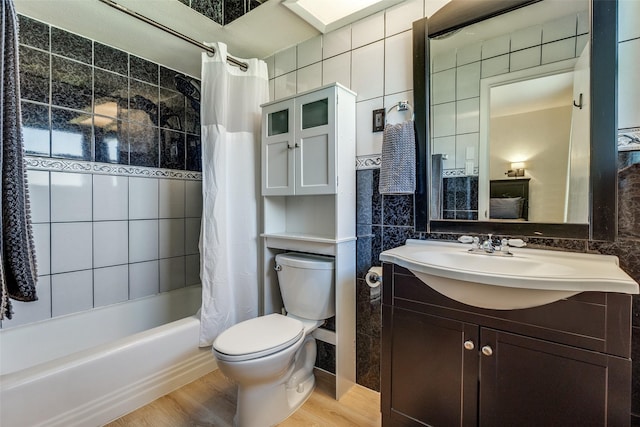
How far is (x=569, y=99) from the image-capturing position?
3.71ft

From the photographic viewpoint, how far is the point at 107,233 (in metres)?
1.96

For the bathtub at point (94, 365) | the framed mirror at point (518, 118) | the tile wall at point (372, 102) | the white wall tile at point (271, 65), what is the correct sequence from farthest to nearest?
the white wall tile at point (271, 65) → the tile wall at point (372, 102) → the bathtub at point (94, 365) → the framed mirror at point (518, 118)

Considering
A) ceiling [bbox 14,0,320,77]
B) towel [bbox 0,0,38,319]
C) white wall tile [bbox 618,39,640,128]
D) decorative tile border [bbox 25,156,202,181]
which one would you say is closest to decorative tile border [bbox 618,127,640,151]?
white wall tile [bbox 618,39,640,128]

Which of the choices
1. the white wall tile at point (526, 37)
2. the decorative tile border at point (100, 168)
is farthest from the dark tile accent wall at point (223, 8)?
the white wall tile at point (526, 37)

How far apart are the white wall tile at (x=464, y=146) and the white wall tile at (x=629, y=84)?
0.47 metres

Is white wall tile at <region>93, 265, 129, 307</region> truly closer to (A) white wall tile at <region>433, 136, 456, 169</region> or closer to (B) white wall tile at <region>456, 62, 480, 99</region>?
(A) white wall tile at <region>433, 136, 456, 169</region>

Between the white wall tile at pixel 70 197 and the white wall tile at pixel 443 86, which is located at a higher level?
the white wall tile at pixel 443 86

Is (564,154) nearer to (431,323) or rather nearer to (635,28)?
(635,28)

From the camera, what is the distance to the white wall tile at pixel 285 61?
78.3 inches

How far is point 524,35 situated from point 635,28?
335 mm

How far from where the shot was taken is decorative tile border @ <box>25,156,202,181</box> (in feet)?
5.48

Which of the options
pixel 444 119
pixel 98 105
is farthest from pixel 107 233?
pixel 444 119

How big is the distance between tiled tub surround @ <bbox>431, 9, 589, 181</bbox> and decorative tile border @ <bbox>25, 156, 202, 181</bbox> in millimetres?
1912

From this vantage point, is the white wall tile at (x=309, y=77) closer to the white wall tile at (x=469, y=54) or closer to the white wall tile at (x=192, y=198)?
the white wall tile at (x=469, y=54)
